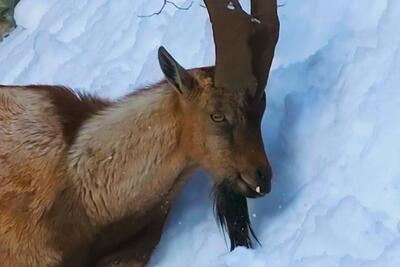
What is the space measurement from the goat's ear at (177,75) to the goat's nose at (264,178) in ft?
1.79

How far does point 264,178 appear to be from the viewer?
5973 millimetres

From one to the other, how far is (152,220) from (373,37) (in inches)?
59.8

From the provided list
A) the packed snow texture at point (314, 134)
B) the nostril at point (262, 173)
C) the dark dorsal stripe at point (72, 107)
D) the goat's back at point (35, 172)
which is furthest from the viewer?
the dark dorsal stripe at point (72, 107)

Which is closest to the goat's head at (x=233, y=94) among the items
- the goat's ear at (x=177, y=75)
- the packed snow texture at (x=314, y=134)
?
the goat's ear at (x=177, y=75)

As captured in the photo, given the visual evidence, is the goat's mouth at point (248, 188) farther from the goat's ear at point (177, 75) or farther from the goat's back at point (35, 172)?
the goat's back at point (35, 172)

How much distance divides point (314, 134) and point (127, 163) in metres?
0.97

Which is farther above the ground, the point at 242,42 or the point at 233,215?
the point at 242,42

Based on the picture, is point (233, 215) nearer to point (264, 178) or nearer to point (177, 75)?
point (264, 178)

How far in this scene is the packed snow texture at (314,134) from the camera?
575cm

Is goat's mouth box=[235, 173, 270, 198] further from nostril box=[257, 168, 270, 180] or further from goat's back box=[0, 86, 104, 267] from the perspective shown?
goat's back box=[0, 86, 104, 267]

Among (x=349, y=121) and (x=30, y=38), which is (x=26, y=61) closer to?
(x=30, y=38)

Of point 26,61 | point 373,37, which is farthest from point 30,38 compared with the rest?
point 373,37

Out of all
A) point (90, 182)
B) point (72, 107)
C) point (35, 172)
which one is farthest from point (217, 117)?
point (35, 172)

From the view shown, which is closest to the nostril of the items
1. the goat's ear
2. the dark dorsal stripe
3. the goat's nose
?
the goat's nose
